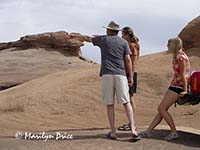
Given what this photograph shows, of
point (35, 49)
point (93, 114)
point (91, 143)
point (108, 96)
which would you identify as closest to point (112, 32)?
point (108, 96)

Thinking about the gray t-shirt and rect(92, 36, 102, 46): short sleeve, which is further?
rect(92, 36, 102, 46): short sleeve

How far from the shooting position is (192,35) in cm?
2647

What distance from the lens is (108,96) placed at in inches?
349

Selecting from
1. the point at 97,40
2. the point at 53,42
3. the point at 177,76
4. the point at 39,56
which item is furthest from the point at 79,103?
the point at 53,42

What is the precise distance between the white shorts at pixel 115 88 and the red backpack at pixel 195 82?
117cm

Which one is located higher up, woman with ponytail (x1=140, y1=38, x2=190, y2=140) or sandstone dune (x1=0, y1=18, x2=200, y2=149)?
woman with ponytail (x1=140, y1=38, x2=190, y2=140)

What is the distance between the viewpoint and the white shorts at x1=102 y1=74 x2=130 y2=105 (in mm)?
8805

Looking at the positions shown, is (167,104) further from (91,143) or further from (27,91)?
(27,91)

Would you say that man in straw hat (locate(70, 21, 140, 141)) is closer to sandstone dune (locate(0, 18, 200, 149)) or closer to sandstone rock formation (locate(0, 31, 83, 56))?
sandstone dune (locate(0, 18, 200, 149))

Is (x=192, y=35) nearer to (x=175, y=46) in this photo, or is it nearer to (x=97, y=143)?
(x=175, y=46)

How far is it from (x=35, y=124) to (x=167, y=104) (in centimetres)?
837

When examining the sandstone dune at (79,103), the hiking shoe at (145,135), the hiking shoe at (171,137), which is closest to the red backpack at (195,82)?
the hiking shoe at (171,137)

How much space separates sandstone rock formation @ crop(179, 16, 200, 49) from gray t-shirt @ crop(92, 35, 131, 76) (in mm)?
17694

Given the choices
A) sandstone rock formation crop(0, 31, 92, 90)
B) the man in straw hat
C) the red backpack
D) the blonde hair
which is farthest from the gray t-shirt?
sandstone rock formation crop(0, 31, 92, 90)
